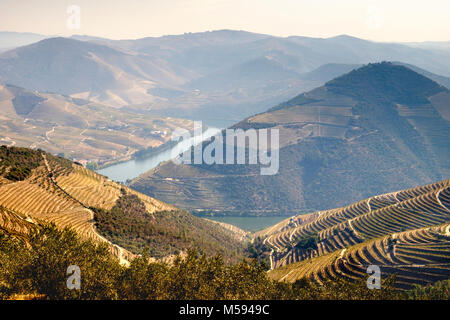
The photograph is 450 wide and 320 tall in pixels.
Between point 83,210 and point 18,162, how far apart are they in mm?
15676

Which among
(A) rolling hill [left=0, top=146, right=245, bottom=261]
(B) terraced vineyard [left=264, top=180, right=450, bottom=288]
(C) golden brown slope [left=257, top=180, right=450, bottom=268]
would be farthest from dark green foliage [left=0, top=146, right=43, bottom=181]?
(C) golden brown slope [left=257, top=180, right=450, bottom=268]

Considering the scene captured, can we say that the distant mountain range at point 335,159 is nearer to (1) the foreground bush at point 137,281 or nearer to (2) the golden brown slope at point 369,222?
(2) the golden brown slope at point 369,222

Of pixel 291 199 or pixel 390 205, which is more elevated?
pixel 390 205

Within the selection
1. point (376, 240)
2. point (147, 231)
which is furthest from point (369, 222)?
point (147, 231)

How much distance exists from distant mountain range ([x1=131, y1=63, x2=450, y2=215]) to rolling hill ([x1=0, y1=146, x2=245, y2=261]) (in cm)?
5674

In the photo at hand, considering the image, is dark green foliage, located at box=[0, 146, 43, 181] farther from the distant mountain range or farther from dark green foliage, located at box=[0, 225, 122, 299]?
the distant mountain range

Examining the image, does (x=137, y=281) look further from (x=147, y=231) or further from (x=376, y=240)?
(x=376, y=240)

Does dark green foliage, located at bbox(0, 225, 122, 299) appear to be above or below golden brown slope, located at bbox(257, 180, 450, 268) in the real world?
above


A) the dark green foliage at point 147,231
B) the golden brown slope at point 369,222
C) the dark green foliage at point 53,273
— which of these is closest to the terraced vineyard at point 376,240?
the golden brown slope at point 369,222

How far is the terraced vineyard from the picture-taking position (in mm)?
48031
